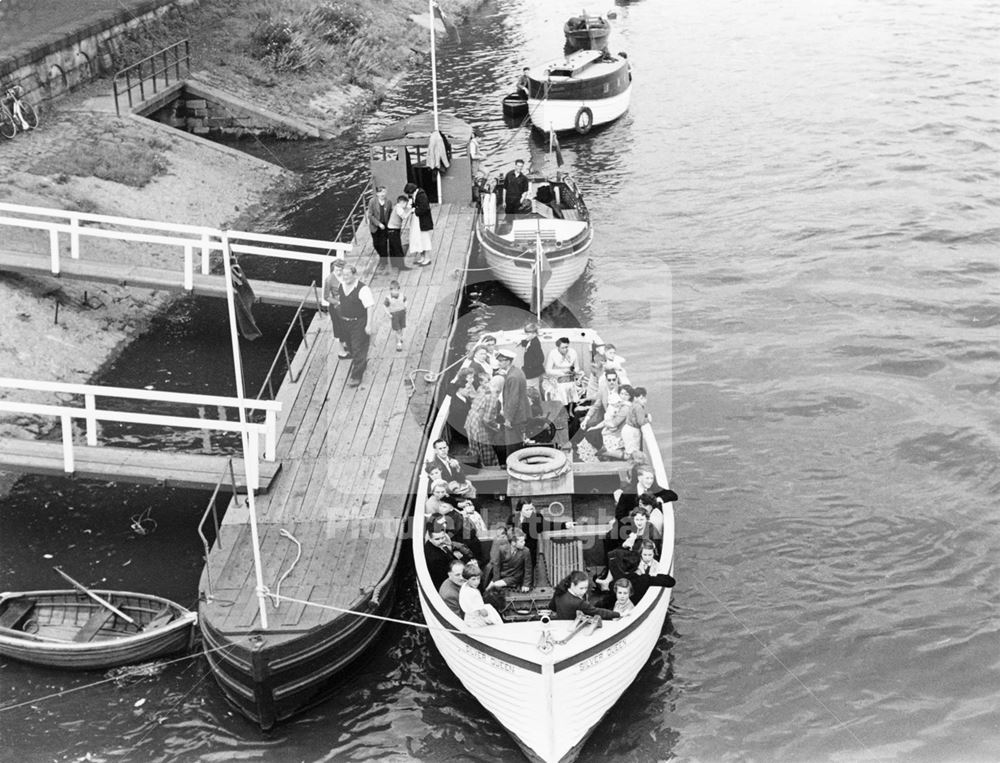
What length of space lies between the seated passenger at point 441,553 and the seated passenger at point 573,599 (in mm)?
1666

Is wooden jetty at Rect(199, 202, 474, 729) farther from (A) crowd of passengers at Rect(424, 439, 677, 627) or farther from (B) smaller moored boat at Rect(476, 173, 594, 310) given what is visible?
(B) smaller moored boat at Rect(476, 173, 594, 310)

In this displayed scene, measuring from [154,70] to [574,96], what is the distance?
14.2 meters

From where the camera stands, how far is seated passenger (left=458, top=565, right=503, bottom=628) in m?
13.2

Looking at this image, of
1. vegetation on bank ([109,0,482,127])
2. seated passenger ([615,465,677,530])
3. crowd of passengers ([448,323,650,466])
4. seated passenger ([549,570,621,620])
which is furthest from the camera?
vegetation on bank ([109,0,482,127])

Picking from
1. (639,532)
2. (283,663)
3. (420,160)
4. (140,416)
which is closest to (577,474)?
(639,532)

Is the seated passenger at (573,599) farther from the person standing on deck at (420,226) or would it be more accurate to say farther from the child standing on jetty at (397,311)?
the person standing on deck at (420,226)

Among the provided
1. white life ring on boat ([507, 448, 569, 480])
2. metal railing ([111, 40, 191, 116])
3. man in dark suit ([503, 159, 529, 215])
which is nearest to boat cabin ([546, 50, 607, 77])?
metal railing ([111, 40, 191, 116])

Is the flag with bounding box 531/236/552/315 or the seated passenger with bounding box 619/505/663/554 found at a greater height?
the seated passenger with bounding box 619/505/663/554

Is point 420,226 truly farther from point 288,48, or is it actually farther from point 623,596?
point 288,48

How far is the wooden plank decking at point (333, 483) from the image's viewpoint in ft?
46.1

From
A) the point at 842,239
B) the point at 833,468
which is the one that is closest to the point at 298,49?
the point at 842,239

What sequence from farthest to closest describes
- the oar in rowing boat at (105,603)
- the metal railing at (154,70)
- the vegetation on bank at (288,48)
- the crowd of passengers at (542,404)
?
the vegetation on bank at (288,48), the metal railing at (154,70), the crowd of passengers at (542,404), the oar in rowing boat at (105,603)

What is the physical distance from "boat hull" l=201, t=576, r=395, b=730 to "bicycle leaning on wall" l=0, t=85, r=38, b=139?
1915 centimetres

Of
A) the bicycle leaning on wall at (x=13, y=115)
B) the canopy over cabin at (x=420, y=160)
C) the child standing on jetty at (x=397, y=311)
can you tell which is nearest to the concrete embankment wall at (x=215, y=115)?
the bicycle leaning on wall at (x=13, y=115)
